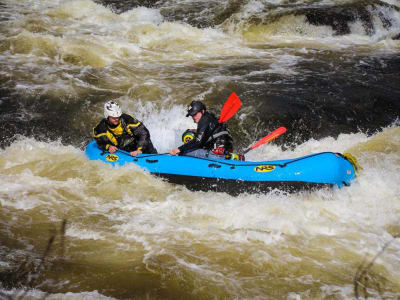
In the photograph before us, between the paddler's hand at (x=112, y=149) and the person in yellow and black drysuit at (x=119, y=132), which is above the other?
the person in yellow and black drysuit at (x=119, y=132)

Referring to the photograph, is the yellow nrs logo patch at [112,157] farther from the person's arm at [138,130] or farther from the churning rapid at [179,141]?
the person's arm at [138,130]

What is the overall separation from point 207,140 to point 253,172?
2.80 ft

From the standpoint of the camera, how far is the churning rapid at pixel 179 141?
372 cm

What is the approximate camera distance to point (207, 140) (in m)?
5.65

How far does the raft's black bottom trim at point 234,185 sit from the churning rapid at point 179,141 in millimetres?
83

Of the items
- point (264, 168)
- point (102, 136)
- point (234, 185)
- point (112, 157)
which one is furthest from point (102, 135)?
point (264, 168)

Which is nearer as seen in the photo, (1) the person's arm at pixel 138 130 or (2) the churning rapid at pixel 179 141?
(2) the churning rapid at pixel 179 141

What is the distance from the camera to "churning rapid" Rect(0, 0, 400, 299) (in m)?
3.72

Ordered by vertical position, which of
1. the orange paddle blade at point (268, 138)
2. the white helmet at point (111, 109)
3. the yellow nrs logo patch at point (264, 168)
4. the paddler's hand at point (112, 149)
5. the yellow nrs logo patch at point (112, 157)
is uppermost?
the white helmet at point (111, 109)

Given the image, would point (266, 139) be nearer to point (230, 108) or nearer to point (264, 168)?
point (230, 108)

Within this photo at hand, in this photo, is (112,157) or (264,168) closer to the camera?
(264,168)

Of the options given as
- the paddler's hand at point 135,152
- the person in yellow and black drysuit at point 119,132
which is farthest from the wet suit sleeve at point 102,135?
the paddler's hand at point 135,152

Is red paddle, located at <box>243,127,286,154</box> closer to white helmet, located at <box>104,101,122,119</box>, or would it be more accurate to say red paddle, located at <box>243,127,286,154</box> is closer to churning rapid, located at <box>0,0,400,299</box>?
churning rapid, located at <box>0,0,400,299</box>

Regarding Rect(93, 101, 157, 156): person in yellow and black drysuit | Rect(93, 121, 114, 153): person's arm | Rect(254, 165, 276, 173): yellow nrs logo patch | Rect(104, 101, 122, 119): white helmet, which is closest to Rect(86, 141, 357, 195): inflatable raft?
Rect(254, 165, 276, 173): yellow nrs logo patch
